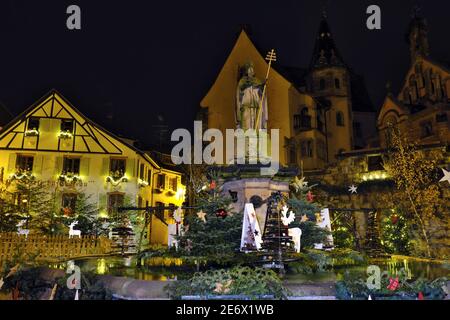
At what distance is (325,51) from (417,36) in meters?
11.4

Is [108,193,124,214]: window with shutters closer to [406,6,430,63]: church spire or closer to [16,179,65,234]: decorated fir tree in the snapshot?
[16,179,65,234]: decorated fir tree

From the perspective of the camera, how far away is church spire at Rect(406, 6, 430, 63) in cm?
4800

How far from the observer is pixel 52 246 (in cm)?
1744

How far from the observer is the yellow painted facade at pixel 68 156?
3145cm

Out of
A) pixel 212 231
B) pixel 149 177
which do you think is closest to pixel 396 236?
pixel 212 231

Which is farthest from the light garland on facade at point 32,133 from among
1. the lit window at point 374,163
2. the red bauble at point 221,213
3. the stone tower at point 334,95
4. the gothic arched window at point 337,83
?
the gothic arched window at point 337,83

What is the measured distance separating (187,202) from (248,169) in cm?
2721

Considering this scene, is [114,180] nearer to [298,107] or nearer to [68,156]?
[68,156]

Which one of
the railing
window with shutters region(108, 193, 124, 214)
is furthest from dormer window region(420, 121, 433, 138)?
the railing

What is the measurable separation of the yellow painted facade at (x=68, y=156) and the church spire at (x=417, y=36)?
118 feet

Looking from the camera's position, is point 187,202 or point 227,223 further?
point 187,202
